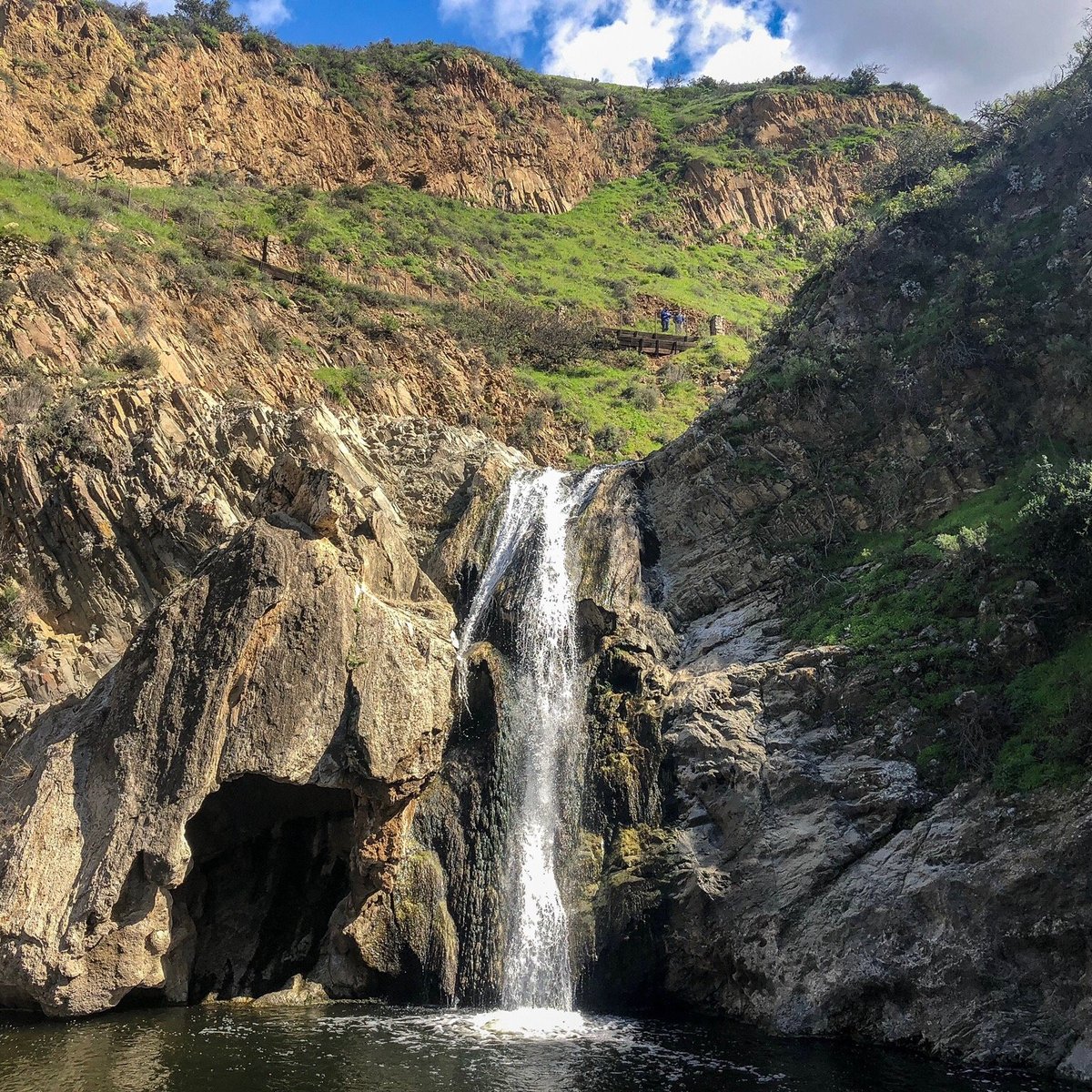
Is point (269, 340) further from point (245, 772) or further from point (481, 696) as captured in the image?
point (245, 772)

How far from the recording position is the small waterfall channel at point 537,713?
21.8m

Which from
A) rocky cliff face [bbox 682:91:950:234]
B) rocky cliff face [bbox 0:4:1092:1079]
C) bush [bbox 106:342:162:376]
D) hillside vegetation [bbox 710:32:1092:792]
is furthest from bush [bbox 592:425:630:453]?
rocky cliff face [bbox 682:91:950:234]

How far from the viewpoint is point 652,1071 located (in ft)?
54.1

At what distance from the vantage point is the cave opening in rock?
75.9ft

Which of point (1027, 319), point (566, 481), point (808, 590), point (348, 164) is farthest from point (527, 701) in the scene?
point (348, 164)

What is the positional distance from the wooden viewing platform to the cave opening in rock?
3561cm

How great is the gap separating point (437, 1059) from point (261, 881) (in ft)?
30.8

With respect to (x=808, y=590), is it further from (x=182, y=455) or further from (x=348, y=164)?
(x=348, y=164)

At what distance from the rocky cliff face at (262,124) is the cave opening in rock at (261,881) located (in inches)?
1447

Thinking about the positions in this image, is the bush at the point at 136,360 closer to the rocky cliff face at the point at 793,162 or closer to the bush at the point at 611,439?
the bush at the point at 611,439

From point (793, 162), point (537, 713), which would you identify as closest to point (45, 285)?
point (537, 713)

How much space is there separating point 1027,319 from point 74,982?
1109 inches

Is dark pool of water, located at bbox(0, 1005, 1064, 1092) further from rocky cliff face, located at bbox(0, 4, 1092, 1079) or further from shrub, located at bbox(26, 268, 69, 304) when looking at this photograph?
shrub, located at bbox(26, 268, 69, 304)

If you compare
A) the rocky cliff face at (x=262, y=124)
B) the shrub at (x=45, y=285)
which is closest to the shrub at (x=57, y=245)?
the shrub at (x=45, y=285)
